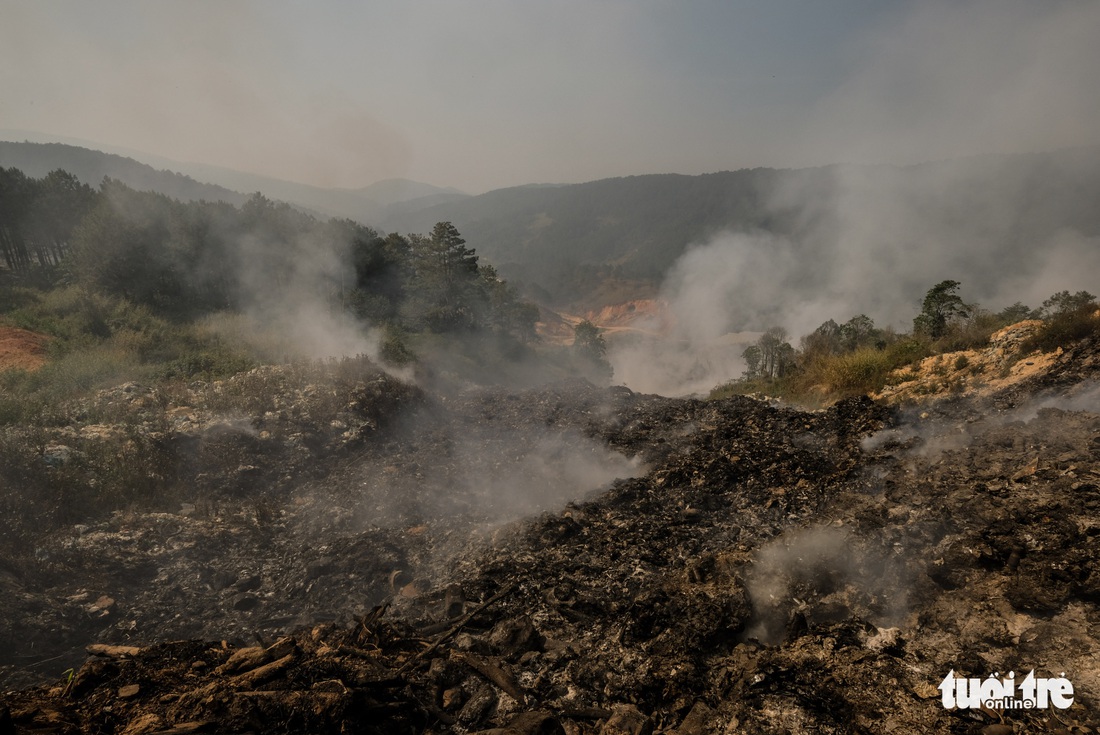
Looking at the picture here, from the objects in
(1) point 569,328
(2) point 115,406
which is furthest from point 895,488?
(1) point 569,328

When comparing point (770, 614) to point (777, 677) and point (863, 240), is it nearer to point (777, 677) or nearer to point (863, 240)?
point (777, 677)

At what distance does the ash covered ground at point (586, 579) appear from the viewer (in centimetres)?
321

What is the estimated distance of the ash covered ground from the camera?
321cm

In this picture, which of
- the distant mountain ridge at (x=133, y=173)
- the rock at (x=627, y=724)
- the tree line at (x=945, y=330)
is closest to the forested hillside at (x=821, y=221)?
the distant mountain ridge at (x=133, y=173)

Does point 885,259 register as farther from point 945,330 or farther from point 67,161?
point 67,161

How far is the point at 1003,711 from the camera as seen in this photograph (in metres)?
2.78

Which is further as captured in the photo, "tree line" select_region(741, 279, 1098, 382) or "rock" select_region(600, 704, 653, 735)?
"tree line" select_region(741, 279, 1098, 382)

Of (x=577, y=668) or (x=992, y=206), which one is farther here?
(x=992, y=206)

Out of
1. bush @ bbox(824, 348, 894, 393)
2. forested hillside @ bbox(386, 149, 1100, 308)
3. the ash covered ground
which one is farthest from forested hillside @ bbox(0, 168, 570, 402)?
forested hillside @ bbox(386, 149, 1100, 308)

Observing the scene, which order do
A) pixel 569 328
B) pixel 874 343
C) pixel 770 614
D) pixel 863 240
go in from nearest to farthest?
1. pixel 770 614
2. pixel 874 343
3. pixel 569 328
4. pixel 863 240

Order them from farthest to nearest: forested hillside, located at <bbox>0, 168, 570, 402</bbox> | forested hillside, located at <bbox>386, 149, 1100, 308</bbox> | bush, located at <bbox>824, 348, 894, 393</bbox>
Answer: forested hillside, located at <bbox>386, 149, 1100, 308</bbox> → forested hillside, located at <bbox>0, 168, 570, 402</bbox> → bush, located at <bbox>824, 348, 894, 393</bbox>

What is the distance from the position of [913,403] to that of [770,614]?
6.98m

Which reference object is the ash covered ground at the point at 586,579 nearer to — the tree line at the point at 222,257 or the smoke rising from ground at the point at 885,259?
the tree line at the point at 222,257

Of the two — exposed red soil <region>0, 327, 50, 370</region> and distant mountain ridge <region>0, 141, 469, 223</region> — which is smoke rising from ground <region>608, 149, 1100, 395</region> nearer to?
exposed red soil <region>0, 327, 50, 370</region>
